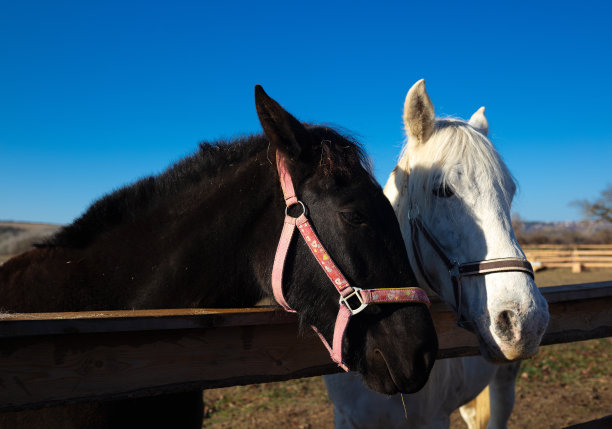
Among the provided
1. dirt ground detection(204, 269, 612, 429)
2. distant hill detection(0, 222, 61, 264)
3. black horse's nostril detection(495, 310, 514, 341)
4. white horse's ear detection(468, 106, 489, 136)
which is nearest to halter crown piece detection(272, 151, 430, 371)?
black horse's nostril detection(495, 310, 514, 341)

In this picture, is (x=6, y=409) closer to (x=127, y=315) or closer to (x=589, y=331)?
(x=127, y=315)

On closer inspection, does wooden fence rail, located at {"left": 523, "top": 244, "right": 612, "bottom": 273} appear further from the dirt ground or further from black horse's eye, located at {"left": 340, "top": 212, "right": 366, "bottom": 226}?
black horse's eye, located at {"left": 340, "top": 212, "right": 366, "bottom": 226}

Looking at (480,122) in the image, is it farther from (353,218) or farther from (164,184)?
(164,184)

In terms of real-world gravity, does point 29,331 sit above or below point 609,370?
above

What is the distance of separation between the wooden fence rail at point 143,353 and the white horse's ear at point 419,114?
57.5 inches

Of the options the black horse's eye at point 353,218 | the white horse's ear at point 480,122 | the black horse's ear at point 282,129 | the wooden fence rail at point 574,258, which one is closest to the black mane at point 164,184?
the black horse's ear at point 282,129

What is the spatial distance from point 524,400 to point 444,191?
609cm

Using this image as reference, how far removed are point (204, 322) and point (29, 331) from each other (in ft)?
1.90

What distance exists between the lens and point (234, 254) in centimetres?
219

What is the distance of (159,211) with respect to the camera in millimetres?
2365

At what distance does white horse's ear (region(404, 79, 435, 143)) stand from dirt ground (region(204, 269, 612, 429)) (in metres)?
4.66

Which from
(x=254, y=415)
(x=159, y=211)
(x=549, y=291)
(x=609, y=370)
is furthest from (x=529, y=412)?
(x=159, y=211)

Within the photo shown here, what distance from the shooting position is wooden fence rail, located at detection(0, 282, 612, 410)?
1482mm

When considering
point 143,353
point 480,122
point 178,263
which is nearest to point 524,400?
point 480,122
